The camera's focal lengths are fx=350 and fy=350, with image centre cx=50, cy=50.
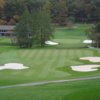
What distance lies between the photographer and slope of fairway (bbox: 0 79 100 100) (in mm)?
20828

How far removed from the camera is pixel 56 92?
869 inches

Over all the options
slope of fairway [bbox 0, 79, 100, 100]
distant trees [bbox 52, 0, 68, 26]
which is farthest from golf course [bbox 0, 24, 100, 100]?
distant trees [bbox 52, 0, 68, 26]

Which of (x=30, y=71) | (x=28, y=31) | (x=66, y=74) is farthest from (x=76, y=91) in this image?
(x=28, y=31)

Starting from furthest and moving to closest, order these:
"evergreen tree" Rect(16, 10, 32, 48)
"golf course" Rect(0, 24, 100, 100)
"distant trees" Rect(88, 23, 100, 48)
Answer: "evergreen tree" Rect(16, 10, 32, 48), "distant trees" Rect(88, 23, 100, 48), "golf course" Rect(0, 24, 100, 100)

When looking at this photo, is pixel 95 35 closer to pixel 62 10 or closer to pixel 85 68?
pixel 85 68

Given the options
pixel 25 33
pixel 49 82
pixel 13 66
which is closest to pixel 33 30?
pixel 25 33

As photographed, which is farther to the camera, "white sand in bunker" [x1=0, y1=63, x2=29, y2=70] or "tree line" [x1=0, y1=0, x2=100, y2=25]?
"tree line" [x1=0, y1=0, x2=100, y2=25]

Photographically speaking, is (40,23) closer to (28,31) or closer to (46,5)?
(28,31)

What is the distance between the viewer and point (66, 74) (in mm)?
32719

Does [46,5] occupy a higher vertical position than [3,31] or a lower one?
higher

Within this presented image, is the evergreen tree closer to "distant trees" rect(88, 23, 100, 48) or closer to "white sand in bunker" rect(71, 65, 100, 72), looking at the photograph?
"distant trees" rect(88, 23, 100, 48)

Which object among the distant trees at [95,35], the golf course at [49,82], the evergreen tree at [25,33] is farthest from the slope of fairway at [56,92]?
the evergreen tree at [25,33]

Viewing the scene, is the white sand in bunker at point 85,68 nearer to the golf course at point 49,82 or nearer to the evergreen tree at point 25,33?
the golf course at point 49,82

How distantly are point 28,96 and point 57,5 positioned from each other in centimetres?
9956
